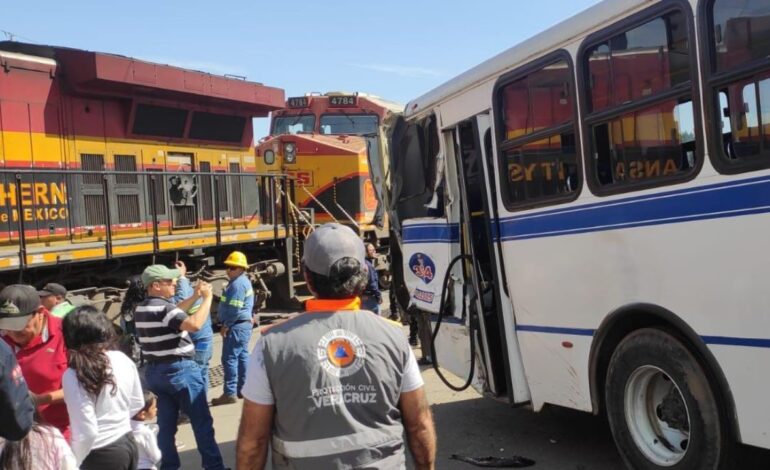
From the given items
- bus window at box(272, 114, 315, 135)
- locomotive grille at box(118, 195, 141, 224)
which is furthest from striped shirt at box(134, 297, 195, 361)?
bus window at box(272, 114, 315, 135)

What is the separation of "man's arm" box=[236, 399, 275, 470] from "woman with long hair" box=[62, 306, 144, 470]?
4.36 ft

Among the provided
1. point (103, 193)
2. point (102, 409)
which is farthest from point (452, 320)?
point (103, 193)

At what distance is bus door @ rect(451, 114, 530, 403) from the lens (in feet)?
16.9

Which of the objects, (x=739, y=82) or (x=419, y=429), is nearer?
(x=419, y=429)

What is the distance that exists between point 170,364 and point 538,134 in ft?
9.72

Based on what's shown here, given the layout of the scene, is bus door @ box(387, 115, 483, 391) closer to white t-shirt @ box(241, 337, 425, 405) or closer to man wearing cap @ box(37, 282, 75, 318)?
man wearing cap @ box(37, 282, 75, 318)

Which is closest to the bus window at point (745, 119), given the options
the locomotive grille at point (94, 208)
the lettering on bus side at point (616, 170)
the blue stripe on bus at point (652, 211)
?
the blue stripe on bus at point (652, 211)

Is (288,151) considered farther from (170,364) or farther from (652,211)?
(652,211)

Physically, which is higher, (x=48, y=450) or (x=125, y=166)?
(x=125, y=166)

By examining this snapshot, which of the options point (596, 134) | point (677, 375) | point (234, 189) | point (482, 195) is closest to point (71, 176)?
point (234, 189)

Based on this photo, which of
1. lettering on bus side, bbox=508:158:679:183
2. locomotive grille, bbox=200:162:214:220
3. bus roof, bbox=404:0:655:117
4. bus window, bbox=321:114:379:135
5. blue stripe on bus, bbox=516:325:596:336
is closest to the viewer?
lettering on bus side, bbox=508:158:679:183

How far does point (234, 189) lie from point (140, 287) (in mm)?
→ 6161

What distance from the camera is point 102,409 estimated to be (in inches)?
132

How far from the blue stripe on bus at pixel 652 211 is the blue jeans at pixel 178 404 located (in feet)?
8.12
